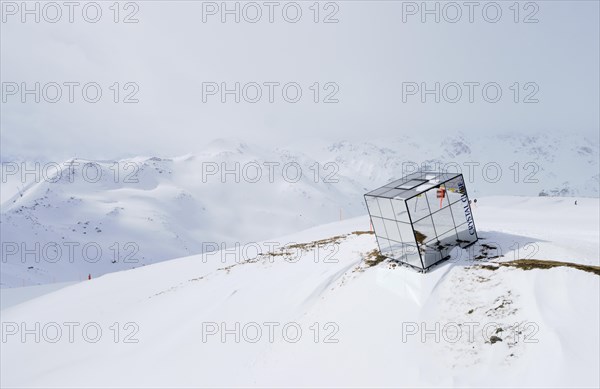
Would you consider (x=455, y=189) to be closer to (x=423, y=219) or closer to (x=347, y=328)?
(x=423, y=219)

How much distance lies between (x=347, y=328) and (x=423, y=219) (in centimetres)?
604

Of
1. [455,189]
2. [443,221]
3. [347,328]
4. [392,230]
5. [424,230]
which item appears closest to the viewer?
[347,328]

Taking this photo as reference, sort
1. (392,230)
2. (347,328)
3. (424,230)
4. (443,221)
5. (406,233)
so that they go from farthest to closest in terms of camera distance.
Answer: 1. (392,230)
2. (443,221)
3. (406,233)
4. (424,230)
5. (347,328)

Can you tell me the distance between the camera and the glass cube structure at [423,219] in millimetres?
15883

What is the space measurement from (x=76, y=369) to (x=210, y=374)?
792 centimetres

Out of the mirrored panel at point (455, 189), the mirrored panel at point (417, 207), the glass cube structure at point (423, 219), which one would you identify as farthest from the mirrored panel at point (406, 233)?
the mirrored panel at point (455, 189)

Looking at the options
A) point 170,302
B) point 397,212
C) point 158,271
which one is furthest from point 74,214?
point 397,212

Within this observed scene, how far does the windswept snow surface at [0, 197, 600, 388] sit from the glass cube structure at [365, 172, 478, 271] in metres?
0.74

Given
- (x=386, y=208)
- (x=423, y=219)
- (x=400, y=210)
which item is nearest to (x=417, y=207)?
(x=423, y=219)

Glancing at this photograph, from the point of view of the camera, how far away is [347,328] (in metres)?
13.7

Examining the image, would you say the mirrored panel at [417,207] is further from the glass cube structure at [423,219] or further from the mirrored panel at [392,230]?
the mirrored panel at [392,230]

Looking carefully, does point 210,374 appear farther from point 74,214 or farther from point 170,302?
point 74,214

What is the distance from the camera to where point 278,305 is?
681 inches

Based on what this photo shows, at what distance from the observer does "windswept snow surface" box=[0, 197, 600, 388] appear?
1064cm
